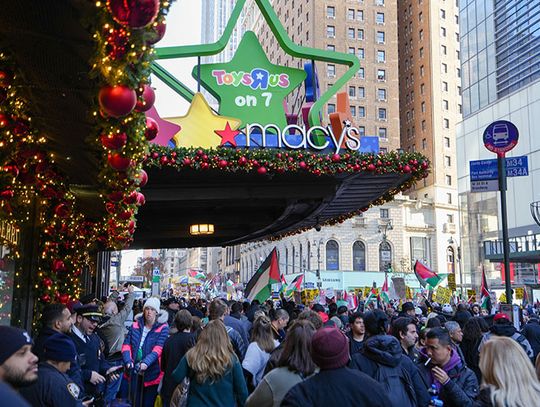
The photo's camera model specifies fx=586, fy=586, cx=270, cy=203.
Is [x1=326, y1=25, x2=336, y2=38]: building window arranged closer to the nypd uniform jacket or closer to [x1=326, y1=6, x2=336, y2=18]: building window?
[x1=326, y1=6, x2=336, y2=18]: building window

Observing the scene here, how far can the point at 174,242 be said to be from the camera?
28672 mm

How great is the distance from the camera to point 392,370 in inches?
200

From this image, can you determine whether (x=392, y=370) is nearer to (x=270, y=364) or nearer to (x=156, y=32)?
(x=270, y=364)

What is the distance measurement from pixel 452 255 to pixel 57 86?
81329mm

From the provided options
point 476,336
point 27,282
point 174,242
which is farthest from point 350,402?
point 174,242

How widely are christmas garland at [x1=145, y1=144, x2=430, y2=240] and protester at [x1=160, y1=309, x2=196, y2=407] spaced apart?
200 inches

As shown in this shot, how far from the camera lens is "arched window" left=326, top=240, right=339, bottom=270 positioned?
7262 centimetres

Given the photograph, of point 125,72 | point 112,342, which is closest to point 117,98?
point 125,72

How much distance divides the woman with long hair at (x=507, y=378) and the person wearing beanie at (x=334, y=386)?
0.67 m

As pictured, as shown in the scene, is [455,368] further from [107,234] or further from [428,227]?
[428,227]

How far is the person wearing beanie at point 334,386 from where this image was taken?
12.0 ft

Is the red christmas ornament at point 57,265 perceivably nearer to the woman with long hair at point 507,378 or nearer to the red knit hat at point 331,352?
the red knit hat at point 331,352

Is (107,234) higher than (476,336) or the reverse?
higher

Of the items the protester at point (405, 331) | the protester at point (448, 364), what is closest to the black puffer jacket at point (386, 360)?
the protester at point (448, 364)
